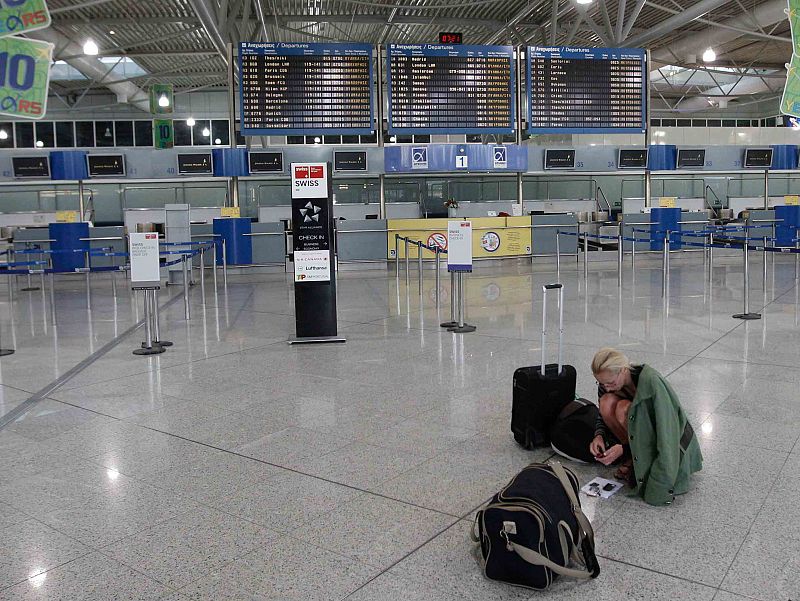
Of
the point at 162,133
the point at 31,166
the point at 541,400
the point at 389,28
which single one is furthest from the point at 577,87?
the point at 162,133

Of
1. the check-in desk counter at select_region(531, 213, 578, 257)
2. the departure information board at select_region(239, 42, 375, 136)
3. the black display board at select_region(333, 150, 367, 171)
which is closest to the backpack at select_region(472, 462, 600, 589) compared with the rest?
the departure information board at select_region(239, 42, 375, 136)

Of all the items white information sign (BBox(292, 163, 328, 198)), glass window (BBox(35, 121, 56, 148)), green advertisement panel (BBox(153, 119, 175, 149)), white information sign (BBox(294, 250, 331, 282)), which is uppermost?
glass window (BBox(35, 121, 56, 148))

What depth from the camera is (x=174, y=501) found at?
4031 millimetres

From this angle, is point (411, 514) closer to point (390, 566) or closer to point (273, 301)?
point (390, 566)

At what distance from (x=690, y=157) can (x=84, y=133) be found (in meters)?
27.5

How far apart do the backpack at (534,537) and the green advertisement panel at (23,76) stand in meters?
7.14

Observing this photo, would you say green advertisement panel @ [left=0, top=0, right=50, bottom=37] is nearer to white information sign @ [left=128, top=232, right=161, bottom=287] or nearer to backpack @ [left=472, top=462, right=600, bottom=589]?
white information sign @ [left=128, top=232, right=161, bottom=287]

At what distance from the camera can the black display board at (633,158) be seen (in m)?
21.1

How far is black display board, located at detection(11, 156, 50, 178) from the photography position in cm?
1997

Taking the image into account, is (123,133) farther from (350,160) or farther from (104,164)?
(350,160)

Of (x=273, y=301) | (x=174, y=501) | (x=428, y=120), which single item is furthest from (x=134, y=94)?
(x=174, y=501)

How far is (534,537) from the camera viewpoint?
3.03m

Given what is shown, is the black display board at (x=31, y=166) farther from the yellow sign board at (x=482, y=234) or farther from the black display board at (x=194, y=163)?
the yellow sign board at (x=482, y=234)

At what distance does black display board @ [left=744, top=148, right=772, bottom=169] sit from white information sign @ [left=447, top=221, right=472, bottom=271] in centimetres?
1733
